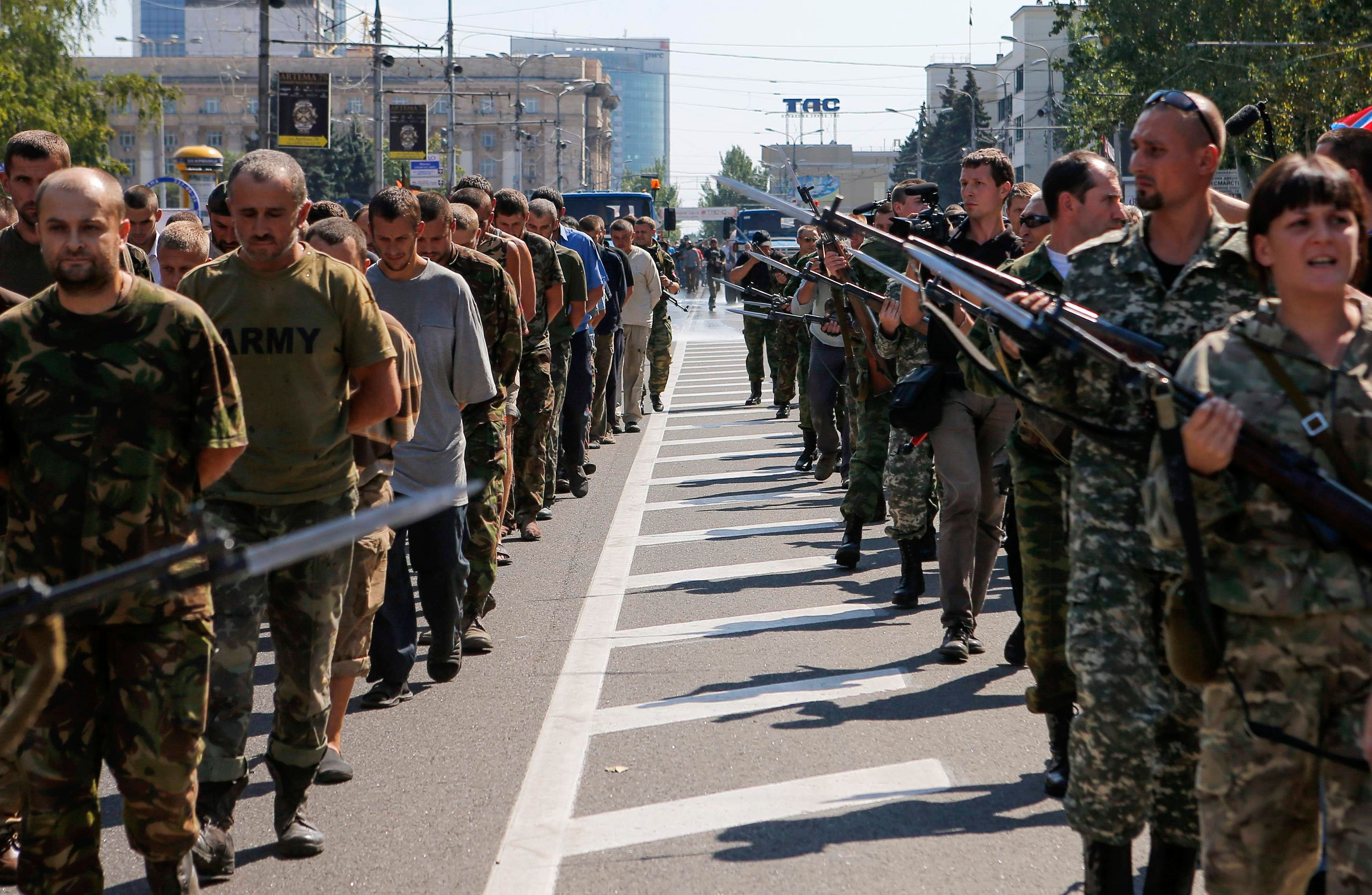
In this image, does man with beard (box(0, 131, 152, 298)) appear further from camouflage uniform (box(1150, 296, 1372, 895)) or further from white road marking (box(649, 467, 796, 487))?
white road marking (box(649, 467, 796, 487))

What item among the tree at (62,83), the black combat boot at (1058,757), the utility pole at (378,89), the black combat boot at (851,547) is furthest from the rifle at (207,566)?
the tree at (62,83)

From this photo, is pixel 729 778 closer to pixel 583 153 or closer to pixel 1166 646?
pixel 1166 646

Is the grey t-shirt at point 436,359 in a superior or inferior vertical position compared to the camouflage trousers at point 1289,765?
superior

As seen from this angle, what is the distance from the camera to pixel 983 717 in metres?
6.32

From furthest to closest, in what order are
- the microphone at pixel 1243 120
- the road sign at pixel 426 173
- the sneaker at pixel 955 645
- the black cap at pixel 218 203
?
the road sign at pixel 426 173 < the black cap at pixel 218 203 < the sneaker at pixel 955 645 < the microphone at pixel 1243 120

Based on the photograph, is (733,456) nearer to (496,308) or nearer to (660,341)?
(660,341)

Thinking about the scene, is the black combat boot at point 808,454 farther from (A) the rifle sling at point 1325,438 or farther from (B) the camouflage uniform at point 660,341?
(A) the rifle sling at point 1325,438

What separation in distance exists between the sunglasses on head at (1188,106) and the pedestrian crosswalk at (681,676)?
238 centimetres

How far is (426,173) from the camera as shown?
52.2m

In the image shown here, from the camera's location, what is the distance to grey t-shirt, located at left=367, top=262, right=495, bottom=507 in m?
6.47

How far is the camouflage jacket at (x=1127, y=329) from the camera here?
13.1 feet

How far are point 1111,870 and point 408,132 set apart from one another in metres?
44.2

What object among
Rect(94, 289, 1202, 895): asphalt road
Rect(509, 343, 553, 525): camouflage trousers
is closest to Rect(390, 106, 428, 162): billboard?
Rect(509, 343, 553, 525): camouflage trousers

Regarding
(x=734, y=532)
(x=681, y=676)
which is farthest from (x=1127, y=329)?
(x=734, y=532)
